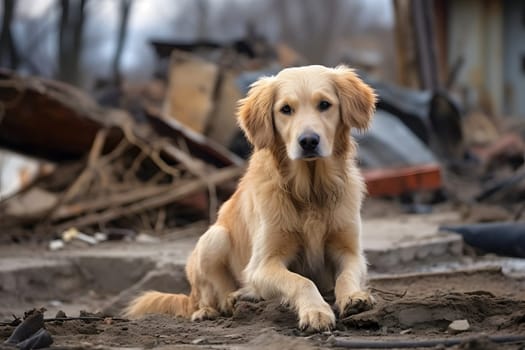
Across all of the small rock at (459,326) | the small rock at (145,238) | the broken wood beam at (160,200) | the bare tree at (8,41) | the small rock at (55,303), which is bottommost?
the small rock at (55,303)

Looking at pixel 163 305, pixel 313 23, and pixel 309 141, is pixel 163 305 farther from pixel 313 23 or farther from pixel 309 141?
pixel 313 23

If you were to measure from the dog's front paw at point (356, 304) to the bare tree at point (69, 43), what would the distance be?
14393 mm

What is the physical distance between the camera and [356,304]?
4695mm

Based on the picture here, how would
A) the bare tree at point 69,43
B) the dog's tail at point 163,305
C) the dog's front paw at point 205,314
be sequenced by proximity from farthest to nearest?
1. the bare tree at point 69,43
2. the dog's tail at point 163,305
3. the dog's front paw at point 205,314

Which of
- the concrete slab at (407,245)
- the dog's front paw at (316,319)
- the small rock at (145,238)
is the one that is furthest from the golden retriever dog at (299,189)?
the small rock at (145,238)

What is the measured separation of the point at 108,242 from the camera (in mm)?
9328

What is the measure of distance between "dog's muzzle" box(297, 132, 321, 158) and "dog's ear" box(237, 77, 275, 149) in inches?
17.8

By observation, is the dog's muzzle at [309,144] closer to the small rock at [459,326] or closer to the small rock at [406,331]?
the small rock at [406,331]

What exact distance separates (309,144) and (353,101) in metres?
0.59

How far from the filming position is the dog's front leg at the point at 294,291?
4.52 meters

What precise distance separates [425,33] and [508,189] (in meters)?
4.50

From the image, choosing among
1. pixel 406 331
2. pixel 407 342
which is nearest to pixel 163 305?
pixel 406 331

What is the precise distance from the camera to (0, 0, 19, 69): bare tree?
16.1 m

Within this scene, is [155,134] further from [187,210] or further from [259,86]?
[259,86]
